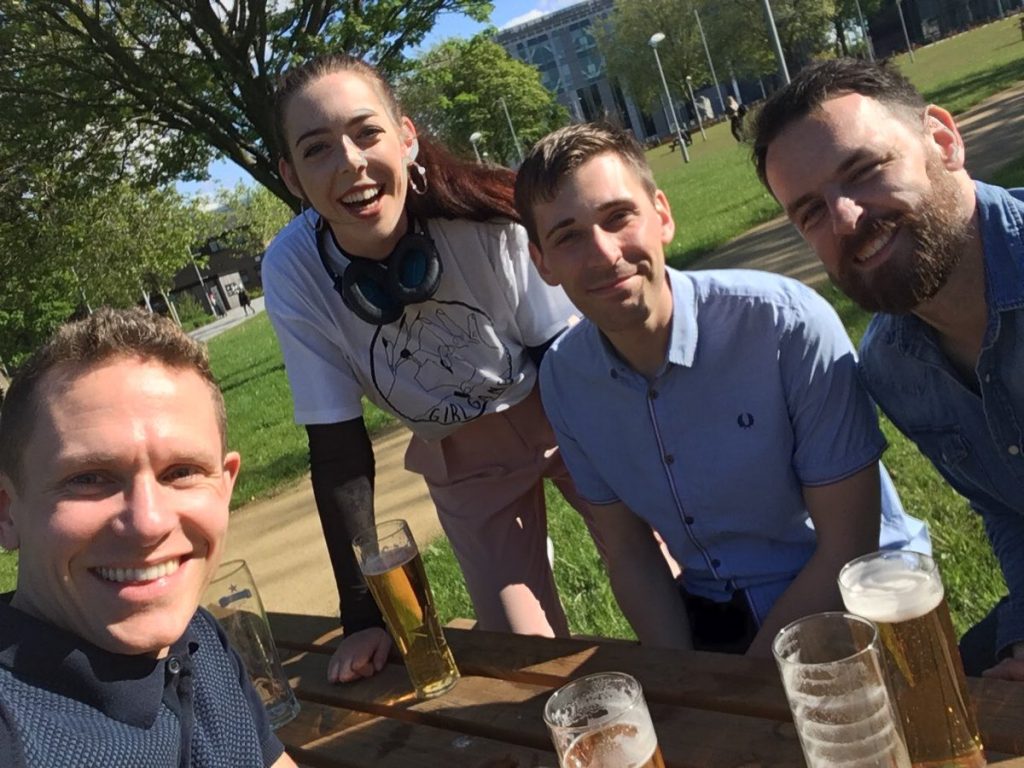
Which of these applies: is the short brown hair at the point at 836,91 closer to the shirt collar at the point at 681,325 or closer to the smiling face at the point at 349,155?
the shirt collar at the point at 681,325

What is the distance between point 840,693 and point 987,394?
3.36 feet

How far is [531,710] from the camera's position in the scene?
1.90 m

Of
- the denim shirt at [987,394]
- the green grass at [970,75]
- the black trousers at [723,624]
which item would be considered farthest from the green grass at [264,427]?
the green grass at [970,75]

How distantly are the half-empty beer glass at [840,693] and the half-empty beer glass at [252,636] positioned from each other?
1.34 meters

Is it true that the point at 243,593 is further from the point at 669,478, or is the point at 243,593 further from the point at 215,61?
the point at 215,61

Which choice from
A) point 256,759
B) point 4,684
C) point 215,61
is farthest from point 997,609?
point 215,61

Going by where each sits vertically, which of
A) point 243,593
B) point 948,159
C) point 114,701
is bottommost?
point 243,593

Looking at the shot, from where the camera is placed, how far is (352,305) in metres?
2.70

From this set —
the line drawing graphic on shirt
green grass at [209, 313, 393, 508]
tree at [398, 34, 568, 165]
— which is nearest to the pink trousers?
the line drawing graphic on shirt

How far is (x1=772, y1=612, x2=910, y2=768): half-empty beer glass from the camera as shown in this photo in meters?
1.22

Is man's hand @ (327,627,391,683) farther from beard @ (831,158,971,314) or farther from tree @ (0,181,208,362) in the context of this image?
tree @ (0,181,208,362)

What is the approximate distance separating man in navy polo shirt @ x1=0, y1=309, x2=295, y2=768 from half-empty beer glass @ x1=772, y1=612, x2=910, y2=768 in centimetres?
95

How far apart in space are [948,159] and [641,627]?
129 centimetres

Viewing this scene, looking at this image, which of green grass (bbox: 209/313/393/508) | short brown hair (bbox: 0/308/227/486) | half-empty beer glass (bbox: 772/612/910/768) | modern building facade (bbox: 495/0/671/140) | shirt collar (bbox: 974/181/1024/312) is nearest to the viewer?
half-empty beer glass (bbox: 772/612/910/768)
